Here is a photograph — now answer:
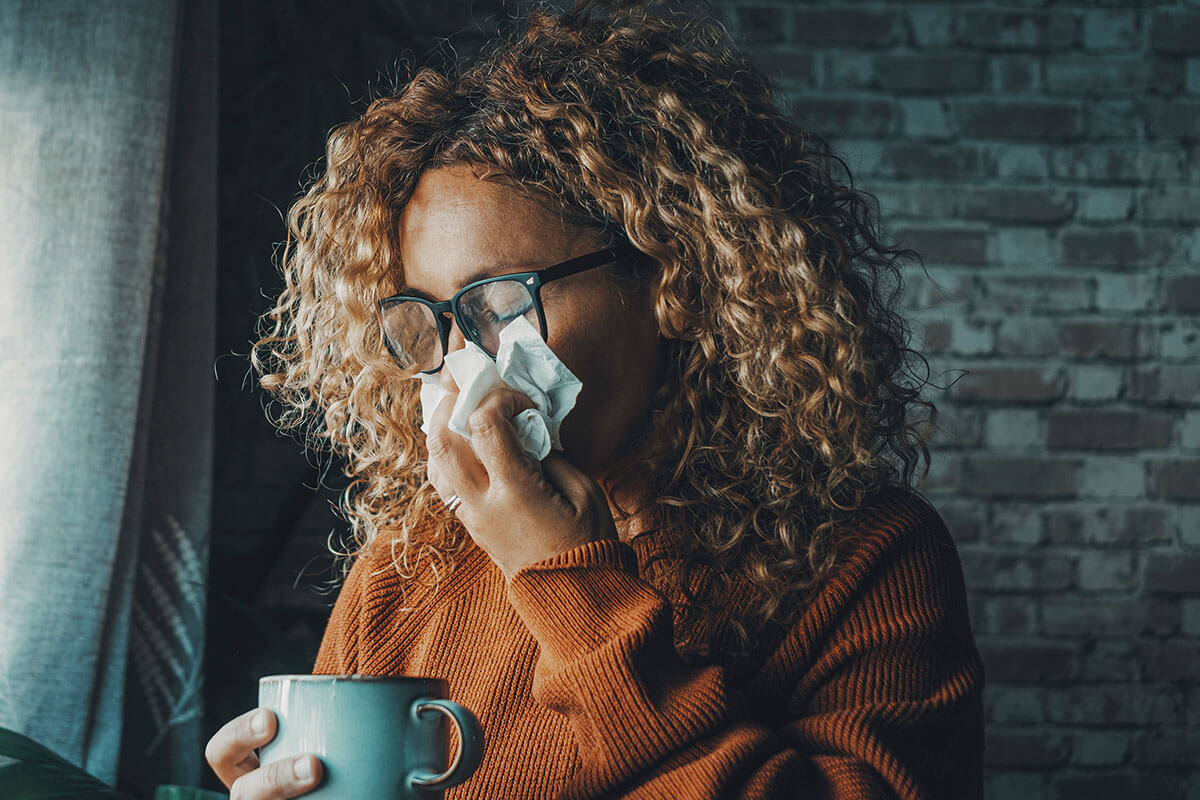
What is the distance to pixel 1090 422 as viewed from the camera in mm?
1723

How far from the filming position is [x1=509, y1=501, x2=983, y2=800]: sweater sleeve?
2.40 ft

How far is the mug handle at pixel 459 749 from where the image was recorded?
613 millimetres

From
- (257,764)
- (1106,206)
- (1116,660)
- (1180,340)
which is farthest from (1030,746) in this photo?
(257,764)

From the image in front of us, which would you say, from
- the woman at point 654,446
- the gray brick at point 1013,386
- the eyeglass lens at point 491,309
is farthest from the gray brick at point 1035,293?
the eyeglass lens at point 491,309

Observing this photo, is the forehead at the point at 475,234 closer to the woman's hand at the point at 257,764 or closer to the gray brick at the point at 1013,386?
the woman's hand at the point at 257,764

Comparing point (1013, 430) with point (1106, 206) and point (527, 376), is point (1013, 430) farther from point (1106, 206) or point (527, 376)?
point (527, 376)

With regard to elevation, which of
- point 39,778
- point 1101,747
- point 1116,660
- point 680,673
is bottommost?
point 1101,747

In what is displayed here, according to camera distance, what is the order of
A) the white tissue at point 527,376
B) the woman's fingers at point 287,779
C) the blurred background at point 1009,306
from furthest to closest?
the blurred background at point 1009,306 → the white tissue at point 527,376 → the woman's fingers at point 287,779

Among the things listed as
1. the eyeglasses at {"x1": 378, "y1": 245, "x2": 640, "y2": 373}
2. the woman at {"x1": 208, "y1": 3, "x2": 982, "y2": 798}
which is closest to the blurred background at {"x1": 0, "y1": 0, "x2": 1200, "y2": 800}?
the woman at {"x1": 208, "y1": 3, "x2": 982, "y2": 798}

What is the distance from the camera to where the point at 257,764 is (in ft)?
2.32

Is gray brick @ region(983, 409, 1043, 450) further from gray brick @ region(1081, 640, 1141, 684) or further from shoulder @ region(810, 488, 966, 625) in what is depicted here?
shoulder @ region(810, 488, 966, 625)

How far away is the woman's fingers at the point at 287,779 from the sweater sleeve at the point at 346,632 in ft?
1.41

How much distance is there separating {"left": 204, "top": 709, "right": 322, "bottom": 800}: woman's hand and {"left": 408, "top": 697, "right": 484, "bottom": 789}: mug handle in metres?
0.06

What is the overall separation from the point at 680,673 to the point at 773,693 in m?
0.16
